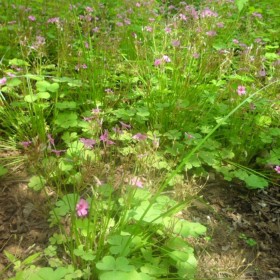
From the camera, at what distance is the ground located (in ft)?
5.32

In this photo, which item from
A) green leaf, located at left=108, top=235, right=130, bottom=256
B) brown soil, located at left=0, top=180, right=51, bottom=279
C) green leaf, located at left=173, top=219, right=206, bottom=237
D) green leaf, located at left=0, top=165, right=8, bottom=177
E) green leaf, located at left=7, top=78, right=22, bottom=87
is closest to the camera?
green leaf, located at left=108, top=235, right=130, bottom=256

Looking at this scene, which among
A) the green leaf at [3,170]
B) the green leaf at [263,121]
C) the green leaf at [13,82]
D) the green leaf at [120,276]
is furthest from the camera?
the green leaf at [263,121]

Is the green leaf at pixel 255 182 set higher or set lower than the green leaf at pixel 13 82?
lower

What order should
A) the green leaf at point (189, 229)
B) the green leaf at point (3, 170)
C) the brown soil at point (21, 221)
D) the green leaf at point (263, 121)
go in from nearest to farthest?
the green leaf at point (189, 229)
the brown soil at point (21, 221)
the green leaf at point (3, 170)
the green leaf at point (263, 121)

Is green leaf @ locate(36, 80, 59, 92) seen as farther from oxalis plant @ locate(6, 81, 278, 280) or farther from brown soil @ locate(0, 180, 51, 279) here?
oxalis plant @ locate(6, 81, 278, 280)

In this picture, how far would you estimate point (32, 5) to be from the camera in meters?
3.51

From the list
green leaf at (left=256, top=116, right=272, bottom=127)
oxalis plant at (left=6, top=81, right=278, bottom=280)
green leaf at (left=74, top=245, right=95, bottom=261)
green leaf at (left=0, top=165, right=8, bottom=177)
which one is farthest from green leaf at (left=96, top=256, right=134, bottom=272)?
green leaf at (left=256, top=116, right=272, bottom=127)

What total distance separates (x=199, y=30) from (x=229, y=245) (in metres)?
1.52

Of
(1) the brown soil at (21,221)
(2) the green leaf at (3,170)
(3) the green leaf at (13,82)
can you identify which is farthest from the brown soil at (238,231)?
(3) the green leaf at (13,82)

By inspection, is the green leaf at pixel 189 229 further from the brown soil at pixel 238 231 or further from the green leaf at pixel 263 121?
the green leaf at pixel 263 121

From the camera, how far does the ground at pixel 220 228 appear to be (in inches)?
63.9

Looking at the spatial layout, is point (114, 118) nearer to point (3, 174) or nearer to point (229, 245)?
point (3, 174)

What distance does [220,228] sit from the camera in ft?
6.09

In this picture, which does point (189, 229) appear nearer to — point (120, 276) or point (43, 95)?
point (120, 276)
